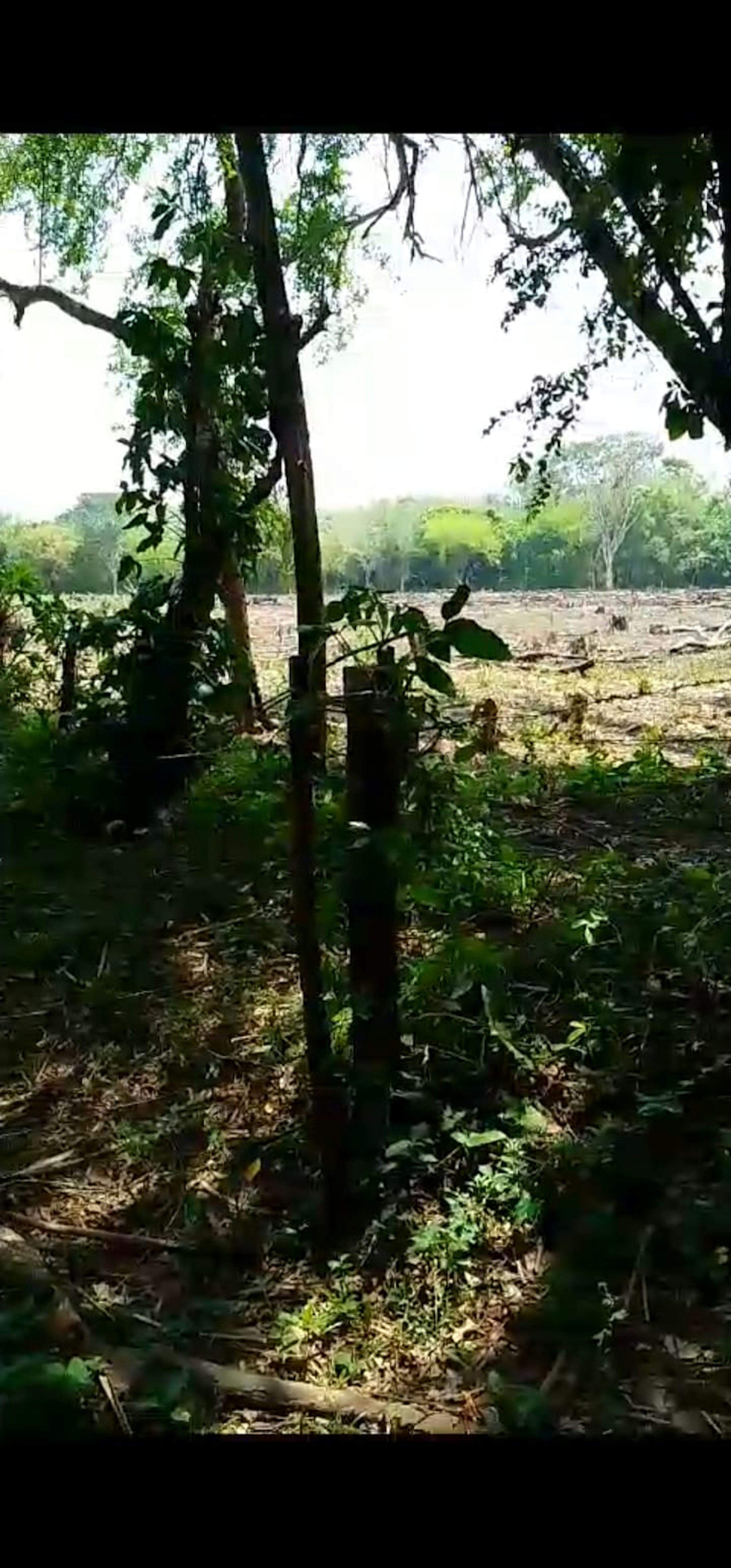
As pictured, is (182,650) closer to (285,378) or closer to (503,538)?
(285,378)

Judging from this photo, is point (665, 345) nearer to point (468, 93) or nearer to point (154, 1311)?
point (468, 93)

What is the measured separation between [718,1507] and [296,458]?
3160 millimetres

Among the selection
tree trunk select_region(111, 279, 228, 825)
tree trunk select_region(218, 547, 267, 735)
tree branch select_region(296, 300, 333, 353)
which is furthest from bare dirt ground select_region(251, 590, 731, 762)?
tree branch select_region(296, 300, 333, 353)

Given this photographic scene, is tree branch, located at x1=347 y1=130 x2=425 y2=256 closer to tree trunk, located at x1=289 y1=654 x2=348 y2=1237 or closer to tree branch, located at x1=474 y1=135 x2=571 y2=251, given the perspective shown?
tree branch, located at x1=474 y1=135 x2=571 y2=251

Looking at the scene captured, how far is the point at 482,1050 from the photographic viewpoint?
7.06 ft

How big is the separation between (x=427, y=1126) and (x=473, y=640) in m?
0.90

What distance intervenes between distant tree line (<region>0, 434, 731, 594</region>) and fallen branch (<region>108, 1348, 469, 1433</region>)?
2798 mm

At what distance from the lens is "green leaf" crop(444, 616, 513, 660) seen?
140 centimetres

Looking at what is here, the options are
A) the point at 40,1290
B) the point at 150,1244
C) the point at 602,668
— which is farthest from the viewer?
the point at 602,668

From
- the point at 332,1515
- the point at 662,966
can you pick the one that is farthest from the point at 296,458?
the point at 332,1515

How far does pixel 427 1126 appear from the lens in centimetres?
196

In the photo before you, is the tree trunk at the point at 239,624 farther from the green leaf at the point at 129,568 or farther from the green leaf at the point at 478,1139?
the green leaf at the point at 478,1139

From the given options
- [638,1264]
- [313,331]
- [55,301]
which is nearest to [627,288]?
[313,331]

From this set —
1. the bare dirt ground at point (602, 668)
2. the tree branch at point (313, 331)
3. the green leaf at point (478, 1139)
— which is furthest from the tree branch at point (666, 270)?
the green leaf at point (478, 1139)
